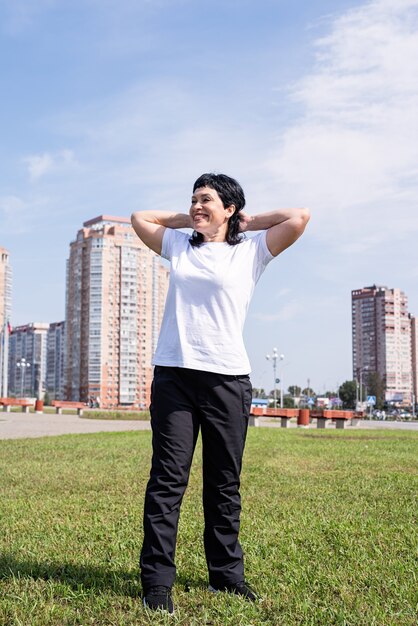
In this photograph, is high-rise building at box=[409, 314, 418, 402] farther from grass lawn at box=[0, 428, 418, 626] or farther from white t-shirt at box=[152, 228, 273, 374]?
white t-shirt at box=[152, 228, 273, 374]

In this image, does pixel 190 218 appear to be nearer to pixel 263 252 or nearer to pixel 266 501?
pixel 263 252

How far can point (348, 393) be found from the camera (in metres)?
109

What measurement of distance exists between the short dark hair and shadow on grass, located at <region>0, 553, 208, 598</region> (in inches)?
68.1

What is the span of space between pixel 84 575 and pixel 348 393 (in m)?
108

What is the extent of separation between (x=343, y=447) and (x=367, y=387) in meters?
98.1

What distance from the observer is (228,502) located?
11.5 feet

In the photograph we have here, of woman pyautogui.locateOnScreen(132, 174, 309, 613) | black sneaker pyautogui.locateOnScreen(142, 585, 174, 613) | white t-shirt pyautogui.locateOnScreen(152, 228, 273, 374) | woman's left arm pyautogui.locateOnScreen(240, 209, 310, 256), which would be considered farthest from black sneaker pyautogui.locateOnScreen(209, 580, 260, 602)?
woman's left arm pyautogui.locateOnScreen(240, 209, 310, 256)

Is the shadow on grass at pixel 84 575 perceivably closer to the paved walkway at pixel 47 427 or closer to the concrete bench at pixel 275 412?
the paved walkway at pixel 47 427

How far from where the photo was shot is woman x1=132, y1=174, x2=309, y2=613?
3348 mm

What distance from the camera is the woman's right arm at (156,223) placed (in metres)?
3.81

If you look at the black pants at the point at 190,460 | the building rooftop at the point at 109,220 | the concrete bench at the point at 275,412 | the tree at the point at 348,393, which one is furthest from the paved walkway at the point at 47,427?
the tree at the point at 348,393

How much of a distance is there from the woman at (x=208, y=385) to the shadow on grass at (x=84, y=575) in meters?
0.27

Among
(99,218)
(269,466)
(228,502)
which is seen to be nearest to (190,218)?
(228,502)

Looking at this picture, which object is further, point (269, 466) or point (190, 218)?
point (269, 466)
